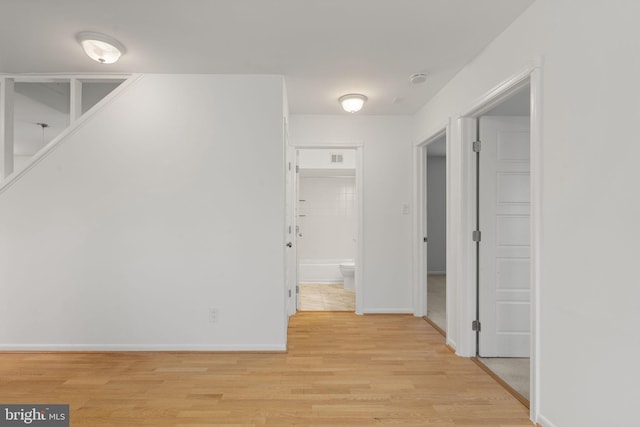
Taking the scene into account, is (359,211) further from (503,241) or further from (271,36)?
(271,36)

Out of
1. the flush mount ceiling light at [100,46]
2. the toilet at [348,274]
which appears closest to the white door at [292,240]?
the toilet at [348,274]

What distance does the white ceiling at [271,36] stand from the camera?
2068 mm

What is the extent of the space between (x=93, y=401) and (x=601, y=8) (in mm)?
3446

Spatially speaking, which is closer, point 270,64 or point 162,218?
point 270,64

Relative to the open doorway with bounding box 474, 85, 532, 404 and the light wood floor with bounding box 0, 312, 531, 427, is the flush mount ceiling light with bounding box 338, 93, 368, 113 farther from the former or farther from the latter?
the light wood floor with bounding box 0, 312, 531, 427

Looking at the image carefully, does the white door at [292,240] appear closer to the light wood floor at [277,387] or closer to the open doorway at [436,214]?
the light wood floor at [277,387]

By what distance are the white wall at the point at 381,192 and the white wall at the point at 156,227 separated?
1.23 meters

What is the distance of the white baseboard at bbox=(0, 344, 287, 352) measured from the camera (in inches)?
117

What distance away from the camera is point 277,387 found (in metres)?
2.38

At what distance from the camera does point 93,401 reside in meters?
2.20

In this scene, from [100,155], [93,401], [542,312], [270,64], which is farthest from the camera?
[100,155]

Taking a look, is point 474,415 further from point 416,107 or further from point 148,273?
point 416,107

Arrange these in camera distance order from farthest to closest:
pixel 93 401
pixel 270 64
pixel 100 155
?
pixel 100 155 < pixel 270 64 < pixel 93 401

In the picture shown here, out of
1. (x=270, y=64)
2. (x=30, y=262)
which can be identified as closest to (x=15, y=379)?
(x=30, y=262)
